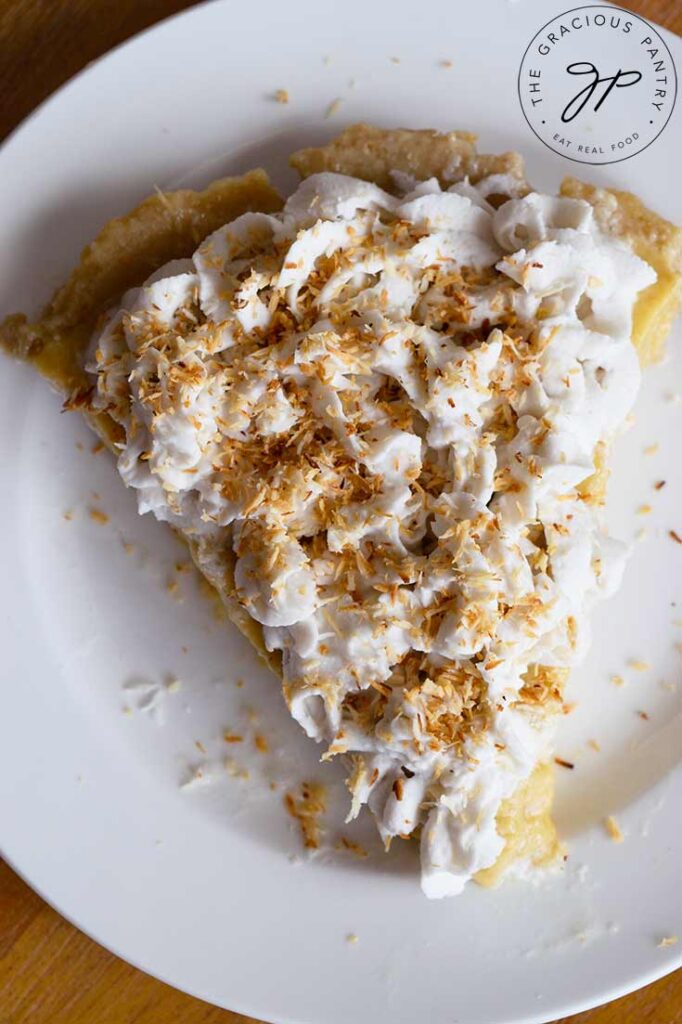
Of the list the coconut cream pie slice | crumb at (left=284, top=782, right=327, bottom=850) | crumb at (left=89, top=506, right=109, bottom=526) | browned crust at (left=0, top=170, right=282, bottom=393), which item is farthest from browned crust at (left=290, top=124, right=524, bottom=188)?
crumb at (left=284, top=782, right=327, bottom=850)

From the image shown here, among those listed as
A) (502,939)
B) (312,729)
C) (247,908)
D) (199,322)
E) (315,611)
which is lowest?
(247,908)

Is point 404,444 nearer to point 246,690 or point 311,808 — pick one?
point 246,690

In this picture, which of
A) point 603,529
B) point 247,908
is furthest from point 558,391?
point 247,908

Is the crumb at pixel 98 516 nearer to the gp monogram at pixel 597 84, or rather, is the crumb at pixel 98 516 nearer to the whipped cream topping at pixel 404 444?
the whipped cream topping at pixel 404 444

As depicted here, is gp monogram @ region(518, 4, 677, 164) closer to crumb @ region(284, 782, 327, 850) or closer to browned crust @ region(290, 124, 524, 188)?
browned crust @ region(290, 124, 524, 188)

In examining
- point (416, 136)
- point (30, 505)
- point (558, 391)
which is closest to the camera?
point (558, 391)

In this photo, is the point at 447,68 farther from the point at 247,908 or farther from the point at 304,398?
the point at 247,908

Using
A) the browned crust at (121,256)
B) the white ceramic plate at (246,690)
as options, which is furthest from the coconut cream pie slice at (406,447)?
the white ceramic plate at (246,690)
